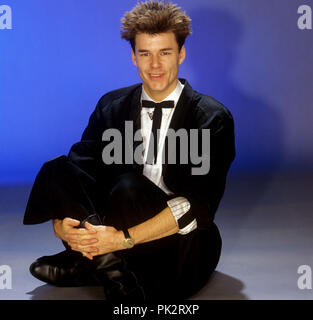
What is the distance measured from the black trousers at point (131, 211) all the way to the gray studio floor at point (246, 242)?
0.20 m

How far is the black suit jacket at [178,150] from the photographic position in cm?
282

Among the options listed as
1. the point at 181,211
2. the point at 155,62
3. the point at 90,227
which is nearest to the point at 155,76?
the point at 155,62

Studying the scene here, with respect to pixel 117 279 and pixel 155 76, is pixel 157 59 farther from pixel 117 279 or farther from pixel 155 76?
pixel 117 279

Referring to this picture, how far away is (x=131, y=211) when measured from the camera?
9.08 ft

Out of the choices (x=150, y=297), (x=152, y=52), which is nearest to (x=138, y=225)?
(x=150, y=297)

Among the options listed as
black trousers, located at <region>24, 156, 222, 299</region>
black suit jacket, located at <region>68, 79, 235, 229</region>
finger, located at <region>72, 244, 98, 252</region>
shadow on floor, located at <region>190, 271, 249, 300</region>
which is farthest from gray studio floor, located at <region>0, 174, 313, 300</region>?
black suit jacket, located at <region>68, 79, 235, 229</region>

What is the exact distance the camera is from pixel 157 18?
283 cm

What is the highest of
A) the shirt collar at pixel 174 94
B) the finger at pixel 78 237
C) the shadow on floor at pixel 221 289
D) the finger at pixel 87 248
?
the shirt collar at pixel 174 94

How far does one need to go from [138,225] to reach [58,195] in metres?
0.37

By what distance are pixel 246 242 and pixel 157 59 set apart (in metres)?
1.37

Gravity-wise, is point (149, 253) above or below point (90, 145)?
below

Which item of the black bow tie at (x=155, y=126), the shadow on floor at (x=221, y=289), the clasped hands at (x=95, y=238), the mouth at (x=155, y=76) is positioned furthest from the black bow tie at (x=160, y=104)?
the shadow on floor at (x=221, y=289)

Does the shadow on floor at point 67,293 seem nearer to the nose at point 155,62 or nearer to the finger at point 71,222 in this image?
the finger at point 71,222

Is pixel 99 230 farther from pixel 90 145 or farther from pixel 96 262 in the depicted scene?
pixel 90 145
